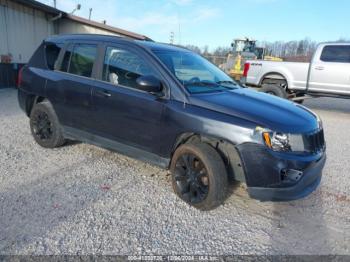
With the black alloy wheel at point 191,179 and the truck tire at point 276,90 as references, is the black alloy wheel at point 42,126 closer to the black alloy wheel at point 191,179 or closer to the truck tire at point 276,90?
the black alloy wheel at point 191,179

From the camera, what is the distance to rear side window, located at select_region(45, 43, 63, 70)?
4945mm

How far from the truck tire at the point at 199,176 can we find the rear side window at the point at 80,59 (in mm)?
1909

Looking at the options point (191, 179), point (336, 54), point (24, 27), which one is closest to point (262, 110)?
point (191, 179)

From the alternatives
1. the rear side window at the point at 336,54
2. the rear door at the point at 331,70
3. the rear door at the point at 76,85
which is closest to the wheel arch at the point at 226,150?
the rear door at the point at 76,85

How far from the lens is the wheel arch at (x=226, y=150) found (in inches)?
130

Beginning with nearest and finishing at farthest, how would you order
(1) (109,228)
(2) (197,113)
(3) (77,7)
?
(1) (109,228) < (2) (197,113) < (3) (77,7)

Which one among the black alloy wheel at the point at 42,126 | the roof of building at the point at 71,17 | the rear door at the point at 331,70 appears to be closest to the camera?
the black alloy wheel at the point at 42,126

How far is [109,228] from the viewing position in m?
3.06

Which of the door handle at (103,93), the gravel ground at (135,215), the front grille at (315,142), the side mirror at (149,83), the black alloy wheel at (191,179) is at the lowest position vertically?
the gravel ground at (135,215)

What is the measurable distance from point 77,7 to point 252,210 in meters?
24.3

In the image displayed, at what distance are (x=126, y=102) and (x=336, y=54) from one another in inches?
331

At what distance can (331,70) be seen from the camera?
9688 millimetres

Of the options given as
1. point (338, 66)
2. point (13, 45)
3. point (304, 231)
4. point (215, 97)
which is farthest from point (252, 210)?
point (13, 45)

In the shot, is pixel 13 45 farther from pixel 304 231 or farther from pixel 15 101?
pixel 304 231
